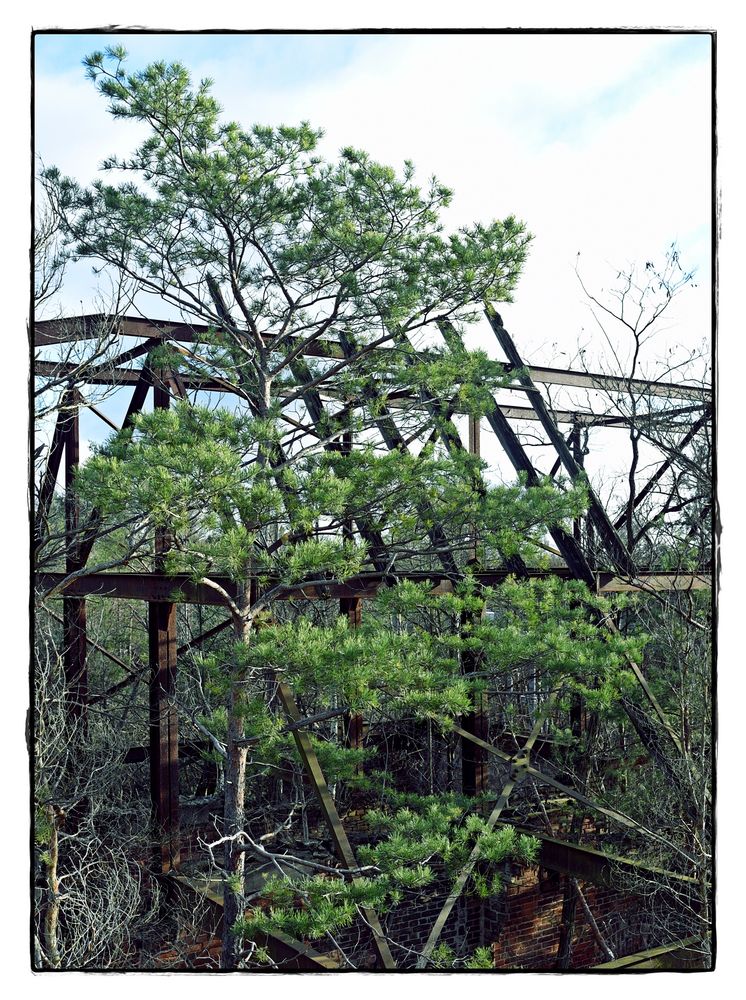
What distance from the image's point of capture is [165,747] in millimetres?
7164

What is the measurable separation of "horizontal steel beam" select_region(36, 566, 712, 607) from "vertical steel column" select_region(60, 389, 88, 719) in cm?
23

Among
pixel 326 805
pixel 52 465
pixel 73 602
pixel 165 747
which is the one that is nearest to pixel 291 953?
pixel 326 805

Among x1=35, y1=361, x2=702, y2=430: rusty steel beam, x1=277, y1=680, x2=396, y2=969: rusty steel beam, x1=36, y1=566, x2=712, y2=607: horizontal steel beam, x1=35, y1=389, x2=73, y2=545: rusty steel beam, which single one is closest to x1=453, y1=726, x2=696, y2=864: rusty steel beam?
x1=277, y1=680, x2=396, y2=969: rusty steel beam

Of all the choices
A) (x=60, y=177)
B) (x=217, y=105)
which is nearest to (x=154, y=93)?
(x=217, y=105)

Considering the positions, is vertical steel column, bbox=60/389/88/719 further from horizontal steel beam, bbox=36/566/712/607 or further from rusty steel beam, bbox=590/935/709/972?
rusty steel beam, bbox=590/935/709/972

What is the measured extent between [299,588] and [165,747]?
2093 millimetres

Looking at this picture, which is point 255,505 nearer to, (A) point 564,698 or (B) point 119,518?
(B) point 119,518

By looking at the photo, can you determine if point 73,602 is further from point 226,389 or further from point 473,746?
point 473,746

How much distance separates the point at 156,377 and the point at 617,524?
4800 millimetres

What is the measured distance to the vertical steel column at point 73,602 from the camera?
6312 mm

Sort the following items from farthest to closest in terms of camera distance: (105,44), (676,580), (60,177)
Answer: (676,580) → (60,177) → (105,44)

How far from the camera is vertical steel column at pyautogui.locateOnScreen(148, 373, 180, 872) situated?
6.95 metres

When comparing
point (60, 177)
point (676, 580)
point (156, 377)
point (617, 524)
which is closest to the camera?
point (60, 177)

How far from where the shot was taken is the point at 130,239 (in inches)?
232
